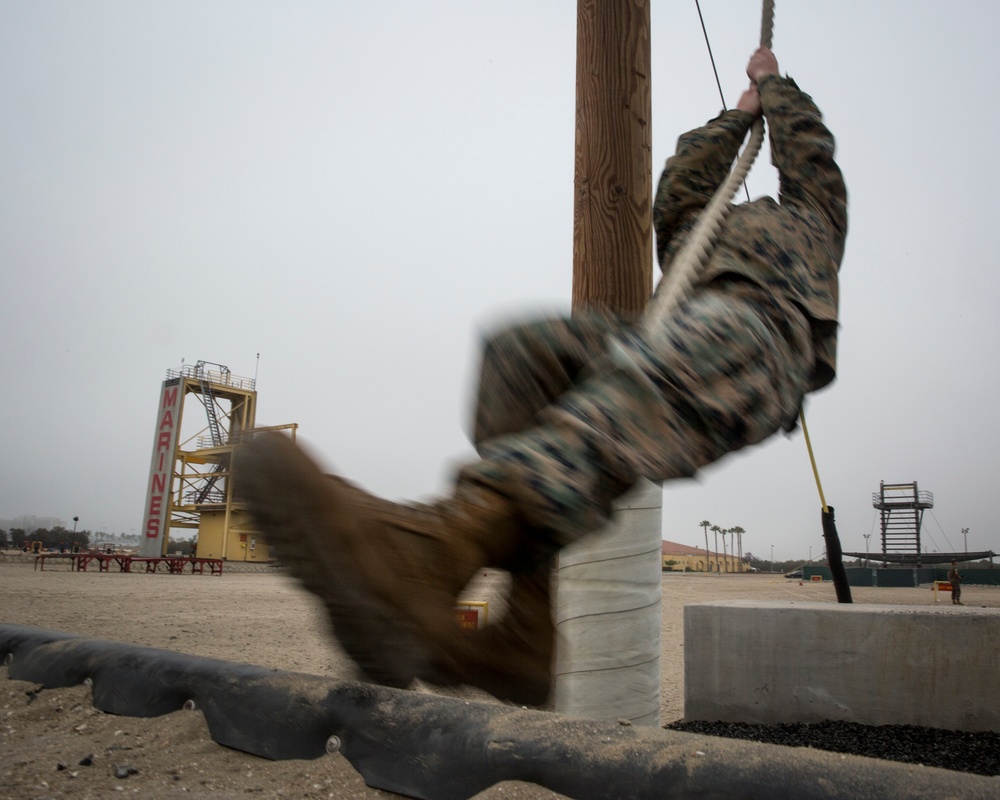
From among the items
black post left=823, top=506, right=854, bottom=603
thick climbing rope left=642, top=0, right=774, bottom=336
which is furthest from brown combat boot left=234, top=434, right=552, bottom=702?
black post left=823, top=506, right=854, bottom=603

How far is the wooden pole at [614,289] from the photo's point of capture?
2.12 meters

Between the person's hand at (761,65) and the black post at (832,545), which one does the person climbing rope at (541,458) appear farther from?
the black post at (832,545)

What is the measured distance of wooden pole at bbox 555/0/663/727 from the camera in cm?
212

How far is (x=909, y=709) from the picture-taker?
8.58 ft

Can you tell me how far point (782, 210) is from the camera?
1.43m

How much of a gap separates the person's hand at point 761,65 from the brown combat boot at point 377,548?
1.58m

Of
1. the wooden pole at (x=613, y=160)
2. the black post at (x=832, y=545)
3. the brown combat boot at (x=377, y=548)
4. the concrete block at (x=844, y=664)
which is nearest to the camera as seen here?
the brown combat boot at (x=377, y=548)

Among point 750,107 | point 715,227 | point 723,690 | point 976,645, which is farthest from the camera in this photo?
point 723,690

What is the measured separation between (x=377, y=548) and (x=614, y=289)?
1.60 metres

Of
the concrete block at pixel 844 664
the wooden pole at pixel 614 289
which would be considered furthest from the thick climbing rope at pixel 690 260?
the concrete block at pixel 844 664

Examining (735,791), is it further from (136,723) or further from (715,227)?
(136,723)

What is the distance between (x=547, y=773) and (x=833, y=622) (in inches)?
76.5

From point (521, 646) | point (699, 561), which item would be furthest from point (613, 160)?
point (699, 561)

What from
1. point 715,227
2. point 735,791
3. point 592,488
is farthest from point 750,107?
point 735,791
